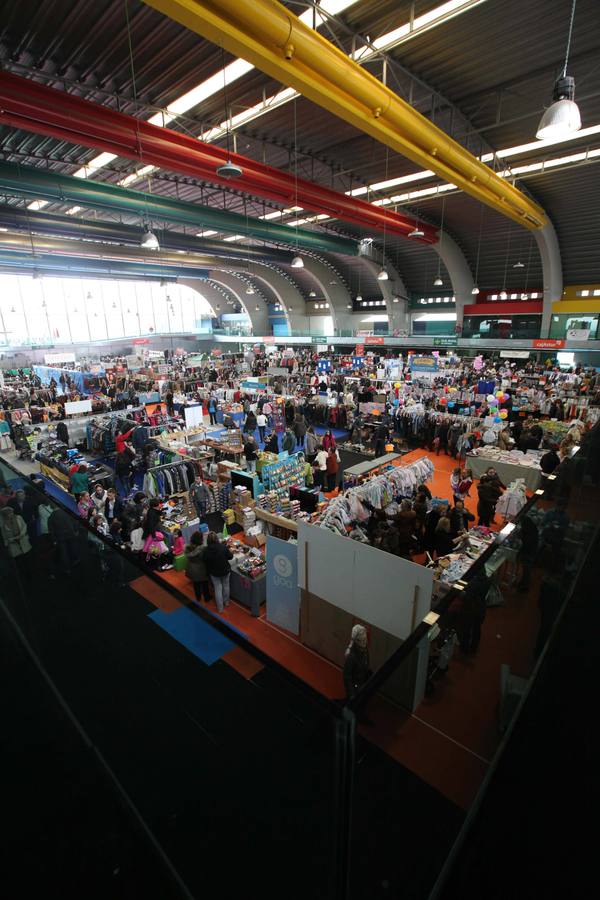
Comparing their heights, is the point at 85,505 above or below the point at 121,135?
below

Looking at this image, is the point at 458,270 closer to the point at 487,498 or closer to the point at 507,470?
the point at 507,470

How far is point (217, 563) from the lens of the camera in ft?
20.1

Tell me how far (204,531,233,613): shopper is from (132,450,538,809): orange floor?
2.19m

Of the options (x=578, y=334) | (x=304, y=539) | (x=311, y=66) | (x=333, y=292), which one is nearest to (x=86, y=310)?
(x=333, y=292)

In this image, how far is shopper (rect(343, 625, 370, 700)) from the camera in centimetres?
391

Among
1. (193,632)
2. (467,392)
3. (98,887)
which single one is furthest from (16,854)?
(467,392)

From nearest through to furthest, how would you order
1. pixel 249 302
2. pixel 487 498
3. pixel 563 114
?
pixel 563 114 → pixel 487 498 → pixel 249 302

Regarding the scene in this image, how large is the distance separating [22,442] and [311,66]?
44.6ft

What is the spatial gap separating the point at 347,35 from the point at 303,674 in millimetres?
11572

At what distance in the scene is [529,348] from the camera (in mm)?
24125

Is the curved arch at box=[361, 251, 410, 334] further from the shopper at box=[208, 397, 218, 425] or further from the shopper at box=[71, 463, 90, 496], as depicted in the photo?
the shopper at box=[71, 463, 90, 496]

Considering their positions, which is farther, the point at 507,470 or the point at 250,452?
the point at 250,452

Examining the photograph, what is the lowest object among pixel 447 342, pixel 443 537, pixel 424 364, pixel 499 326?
pixel 443 537

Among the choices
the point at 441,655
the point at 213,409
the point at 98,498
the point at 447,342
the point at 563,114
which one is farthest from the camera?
the point at 447,342
